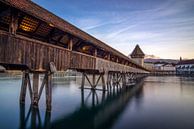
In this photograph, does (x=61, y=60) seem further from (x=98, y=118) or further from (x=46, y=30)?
(x=98, y=118)

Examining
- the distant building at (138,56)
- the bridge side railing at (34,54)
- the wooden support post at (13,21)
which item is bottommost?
the bridge side railing at (34,54)

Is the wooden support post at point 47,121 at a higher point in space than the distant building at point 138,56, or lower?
lower

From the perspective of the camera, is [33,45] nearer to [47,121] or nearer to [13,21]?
[13,21]

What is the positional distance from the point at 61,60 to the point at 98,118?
348cm

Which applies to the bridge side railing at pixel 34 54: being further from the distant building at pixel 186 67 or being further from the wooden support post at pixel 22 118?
the distant building at pixel 186 67

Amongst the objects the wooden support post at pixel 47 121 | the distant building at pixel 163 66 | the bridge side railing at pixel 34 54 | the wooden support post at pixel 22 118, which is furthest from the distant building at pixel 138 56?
the wooden support post at pixel 47 121

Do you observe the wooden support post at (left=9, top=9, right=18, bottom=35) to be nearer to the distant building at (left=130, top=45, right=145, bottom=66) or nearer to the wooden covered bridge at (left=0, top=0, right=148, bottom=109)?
the wooden covered bridge at (left=0, top=0, right=148, bottom=109)

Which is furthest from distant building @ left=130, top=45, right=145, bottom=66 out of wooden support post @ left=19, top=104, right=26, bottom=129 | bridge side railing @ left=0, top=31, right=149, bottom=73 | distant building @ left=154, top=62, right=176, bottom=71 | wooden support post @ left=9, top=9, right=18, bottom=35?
wooden support post @ left=9, top=9, right=18, bottom=35

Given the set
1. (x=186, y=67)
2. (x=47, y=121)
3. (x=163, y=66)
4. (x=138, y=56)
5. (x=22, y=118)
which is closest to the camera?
(x=47, y=121)

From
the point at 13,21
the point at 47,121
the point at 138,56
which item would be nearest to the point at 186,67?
the point at 138,56

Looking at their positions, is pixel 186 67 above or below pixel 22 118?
above

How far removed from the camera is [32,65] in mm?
6441

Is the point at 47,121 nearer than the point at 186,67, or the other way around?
the point at 47,121

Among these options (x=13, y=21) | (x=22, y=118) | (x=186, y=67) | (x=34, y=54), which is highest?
(x=13, y=21)
